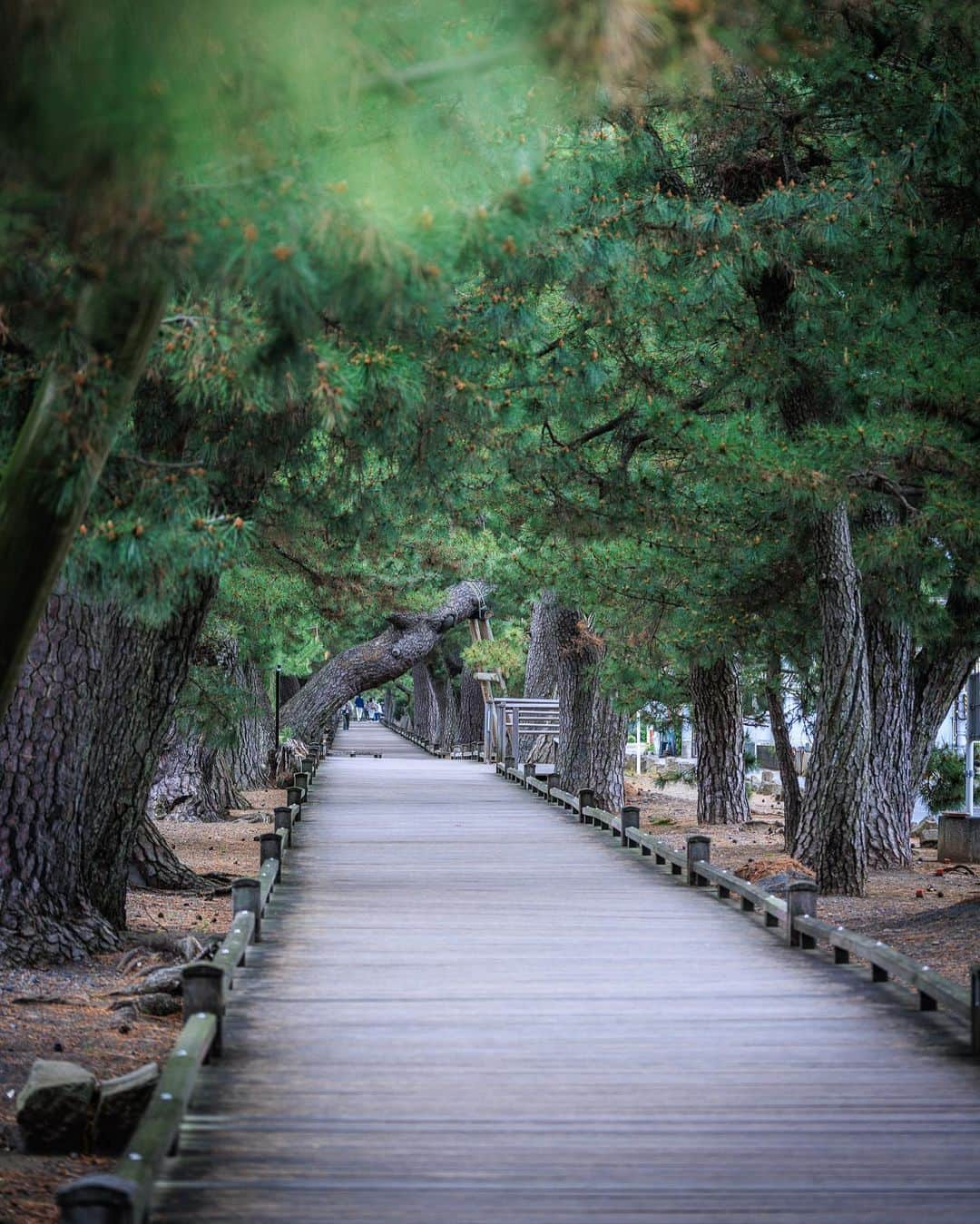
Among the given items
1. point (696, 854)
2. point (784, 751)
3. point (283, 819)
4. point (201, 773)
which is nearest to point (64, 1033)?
point (696, 854)

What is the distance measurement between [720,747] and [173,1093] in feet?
65.6

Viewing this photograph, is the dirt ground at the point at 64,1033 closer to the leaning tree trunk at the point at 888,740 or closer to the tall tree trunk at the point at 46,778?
the tall tree trunk at the point at 46,778

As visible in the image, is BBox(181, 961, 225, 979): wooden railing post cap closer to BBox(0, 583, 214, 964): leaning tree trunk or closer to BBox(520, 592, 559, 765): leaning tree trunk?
BBox(0, 583, 214, 964): leaning tree trunk

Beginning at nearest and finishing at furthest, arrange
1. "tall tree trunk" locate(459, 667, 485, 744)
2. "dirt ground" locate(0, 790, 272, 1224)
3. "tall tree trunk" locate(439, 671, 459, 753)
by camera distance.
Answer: "dirt ground" locate(0, 790, 272, 1224) < "tall tree trunk" locate(459, 667, 485, 744) < "tall tree trunk" locate(439, 671, 459, 753)

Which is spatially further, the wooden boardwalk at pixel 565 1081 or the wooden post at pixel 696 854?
the wooden post at pixel 696 854

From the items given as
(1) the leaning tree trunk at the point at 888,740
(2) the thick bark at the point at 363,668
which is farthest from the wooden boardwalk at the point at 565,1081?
(2) the thick bark at the point at 363,668

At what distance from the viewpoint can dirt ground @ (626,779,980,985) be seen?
11.6 metres

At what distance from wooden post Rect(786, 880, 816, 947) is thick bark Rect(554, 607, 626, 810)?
14.0m

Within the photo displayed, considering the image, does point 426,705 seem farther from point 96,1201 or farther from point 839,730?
point 96,1201

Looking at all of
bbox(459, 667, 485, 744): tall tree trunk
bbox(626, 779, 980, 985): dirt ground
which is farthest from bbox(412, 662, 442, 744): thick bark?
bbox(626, 779, 980, 985): dirt ground

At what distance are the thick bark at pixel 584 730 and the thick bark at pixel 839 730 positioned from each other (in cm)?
954

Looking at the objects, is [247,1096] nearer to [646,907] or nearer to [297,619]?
[646,907]

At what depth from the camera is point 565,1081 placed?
704 centimetres

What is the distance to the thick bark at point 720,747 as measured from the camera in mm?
24984
